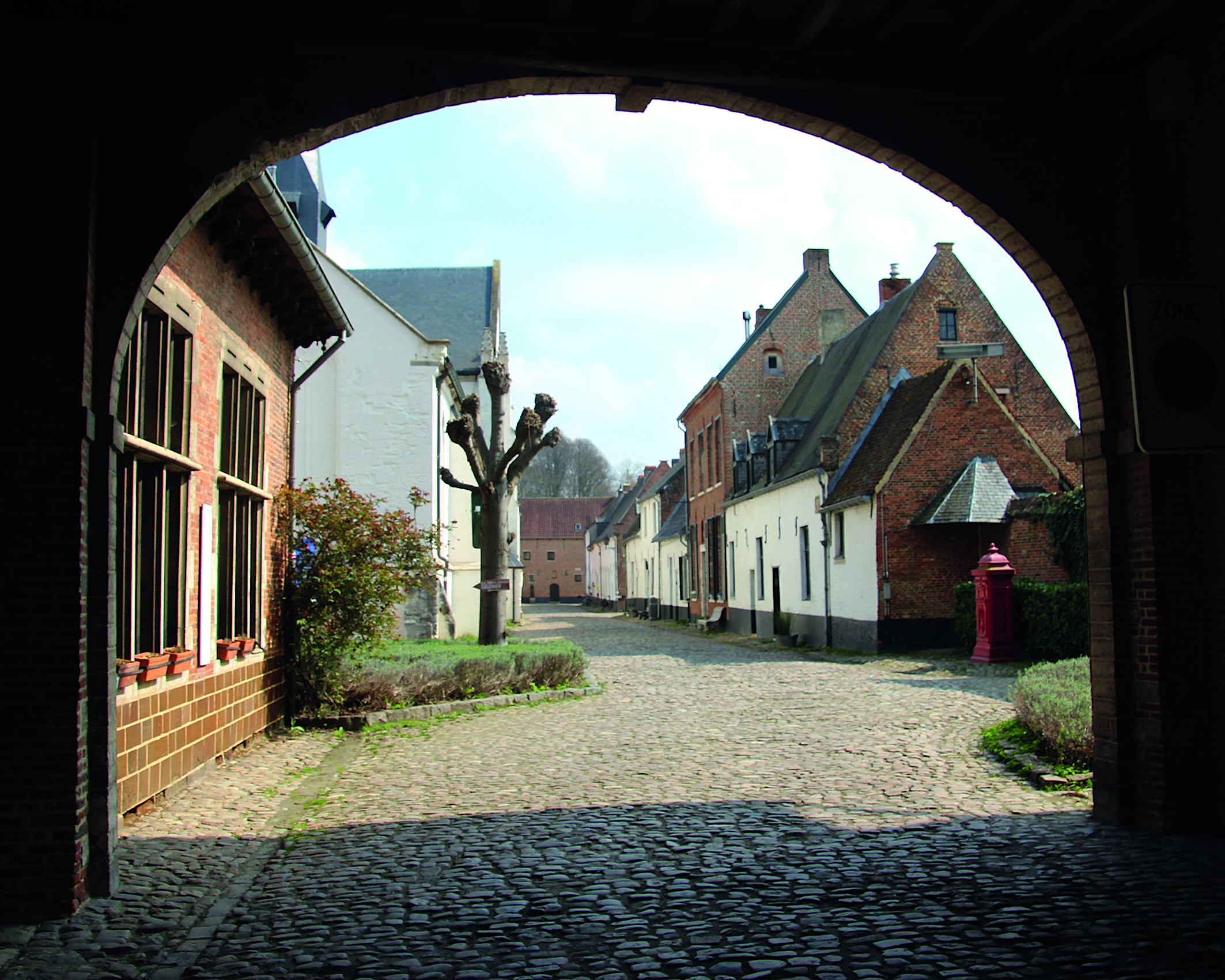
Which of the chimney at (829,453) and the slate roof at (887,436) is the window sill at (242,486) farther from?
the chimney at (829,453)

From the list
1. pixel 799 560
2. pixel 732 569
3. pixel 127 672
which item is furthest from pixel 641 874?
pixel 732 569

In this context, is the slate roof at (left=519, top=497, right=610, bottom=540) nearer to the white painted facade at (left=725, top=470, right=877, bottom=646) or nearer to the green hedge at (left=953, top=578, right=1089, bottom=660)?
the white painted facade at (left=725, top=470, right=877, bottom=646)

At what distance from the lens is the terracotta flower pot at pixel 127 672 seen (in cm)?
689

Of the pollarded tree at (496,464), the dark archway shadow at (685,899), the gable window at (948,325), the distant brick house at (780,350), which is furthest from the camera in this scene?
the distant brick house at (780,350)

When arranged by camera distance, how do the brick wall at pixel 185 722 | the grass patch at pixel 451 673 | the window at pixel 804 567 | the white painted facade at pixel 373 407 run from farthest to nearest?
the window at pixel 804 567 < the white painted facade at pixel 373 407 < the grass patch at pixel 451 673 < the brick wall at pixel 185 722

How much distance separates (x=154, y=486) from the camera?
802 centimetres

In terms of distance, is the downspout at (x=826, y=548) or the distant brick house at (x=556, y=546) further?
the distant brick house at (x=556, y=546)

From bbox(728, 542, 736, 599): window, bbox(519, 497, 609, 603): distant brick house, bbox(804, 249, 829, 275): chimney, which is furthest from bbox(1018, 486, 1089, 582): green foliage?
bbox(519, 497, 609, 603): distant brick house

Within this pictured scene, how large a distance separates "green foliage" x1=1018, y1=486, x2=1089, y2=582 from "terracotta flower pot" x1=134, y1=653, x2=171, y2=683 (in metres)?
16.4

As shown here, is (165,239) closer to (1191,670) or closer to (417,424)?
(1191,670)

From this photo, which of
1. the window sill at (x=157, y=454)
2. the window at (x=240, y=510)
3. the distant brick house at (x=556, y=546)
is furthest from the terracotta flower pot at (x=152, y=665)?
the distant brick house at (x=556, y=546)

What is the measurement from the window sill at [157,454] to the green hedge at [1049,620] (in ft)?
45.7

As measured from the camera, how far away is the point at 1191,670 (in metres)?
6.43

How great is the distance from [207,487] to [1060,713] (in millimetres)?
7381
